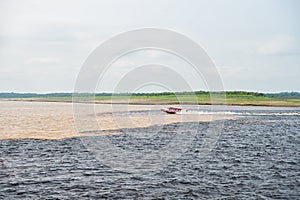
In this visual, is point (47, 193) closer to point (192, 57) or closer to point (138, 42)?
point (138, 42)

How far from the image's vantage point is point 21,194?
22797mm

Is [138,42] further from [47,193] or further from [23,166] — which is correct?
[47,193]

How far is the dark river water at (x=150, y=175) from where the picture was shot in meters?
23.5

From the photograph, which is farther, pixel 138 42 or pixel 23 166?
pixel 138 42

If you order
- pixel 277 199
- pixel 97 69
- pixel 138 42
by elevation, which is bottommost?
pixel 277 199

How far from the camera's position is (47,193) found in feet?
75.8

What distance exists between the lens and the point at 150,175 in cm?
2841

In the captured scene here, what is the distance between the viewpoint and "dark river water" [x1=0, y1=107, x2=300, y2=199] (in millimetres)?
23484

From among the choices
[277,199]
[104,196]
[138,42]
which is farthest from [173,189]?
[138,42]

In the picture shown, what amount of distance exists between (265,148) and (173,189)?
22350mm

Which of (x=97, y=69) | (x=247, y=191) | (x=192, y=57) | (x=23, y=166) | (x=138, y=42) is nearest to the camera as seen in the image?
(x=247, y=191)

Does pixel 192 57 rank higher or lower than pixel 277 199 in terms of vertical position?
higher

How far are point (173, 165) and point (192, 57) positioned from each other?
18272 millimetres

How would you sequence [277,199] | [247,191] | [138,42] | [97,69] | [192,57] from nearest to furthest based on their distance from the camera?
[277,199]
[247,191]
[97,69]
[138,42]
[192,57]
